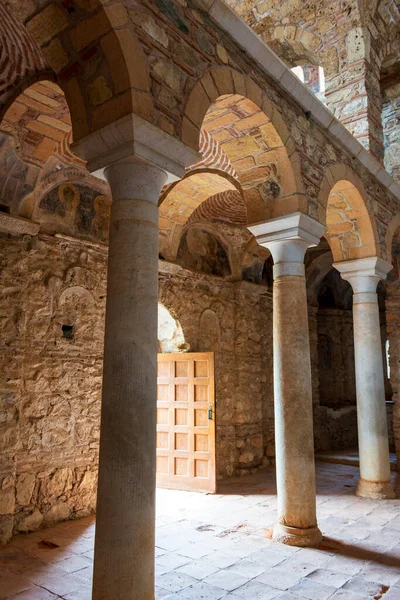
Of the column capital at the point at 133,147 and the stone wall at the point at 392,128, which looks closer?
the column capital at the point at 133,147

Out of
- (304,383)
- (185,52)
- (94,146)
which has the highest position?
(185,52)

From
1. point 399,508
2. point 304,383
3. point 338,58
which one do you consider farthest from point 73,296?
point 338,58

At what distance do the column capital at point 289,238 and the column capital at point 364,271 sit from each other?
6.51ft

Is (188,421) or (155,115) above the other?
(155,115)

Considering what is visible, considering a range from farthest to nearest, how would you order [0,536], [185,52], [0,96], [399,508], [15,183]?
[399,508] → [15,183] → [0,536] → [0,96] → [185,52]

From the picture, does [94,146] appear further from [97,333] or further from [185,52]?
[97,333]

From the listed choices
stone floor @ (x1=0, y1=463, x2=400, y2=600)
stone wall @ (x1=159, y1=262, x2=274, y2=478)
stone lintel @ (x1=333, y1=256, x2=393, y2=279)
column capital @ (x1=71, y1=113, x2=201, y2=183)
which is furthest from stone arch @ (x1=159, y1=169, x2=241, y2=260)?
stone floor @ (x1=0, y1=463, x2=400, y2=600)

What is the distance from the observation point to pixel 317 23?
7.71 metres

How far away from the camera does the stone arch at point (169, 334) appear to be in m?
7.66

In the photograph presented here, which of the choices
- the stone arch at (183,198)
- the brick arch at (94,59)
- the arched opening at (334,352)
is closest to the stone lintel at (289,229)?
the stone arch at (183,198)

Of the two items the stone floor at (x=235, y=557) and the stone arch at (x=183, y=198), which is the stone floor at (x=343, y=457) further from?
the stone arch at (x=183, y=198)

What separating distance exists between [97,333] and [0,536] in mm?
2493

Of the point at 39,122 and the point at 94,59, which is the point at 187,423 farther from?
the point at 94,59

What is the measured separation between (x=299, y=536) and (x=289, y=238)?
2.92 meters
